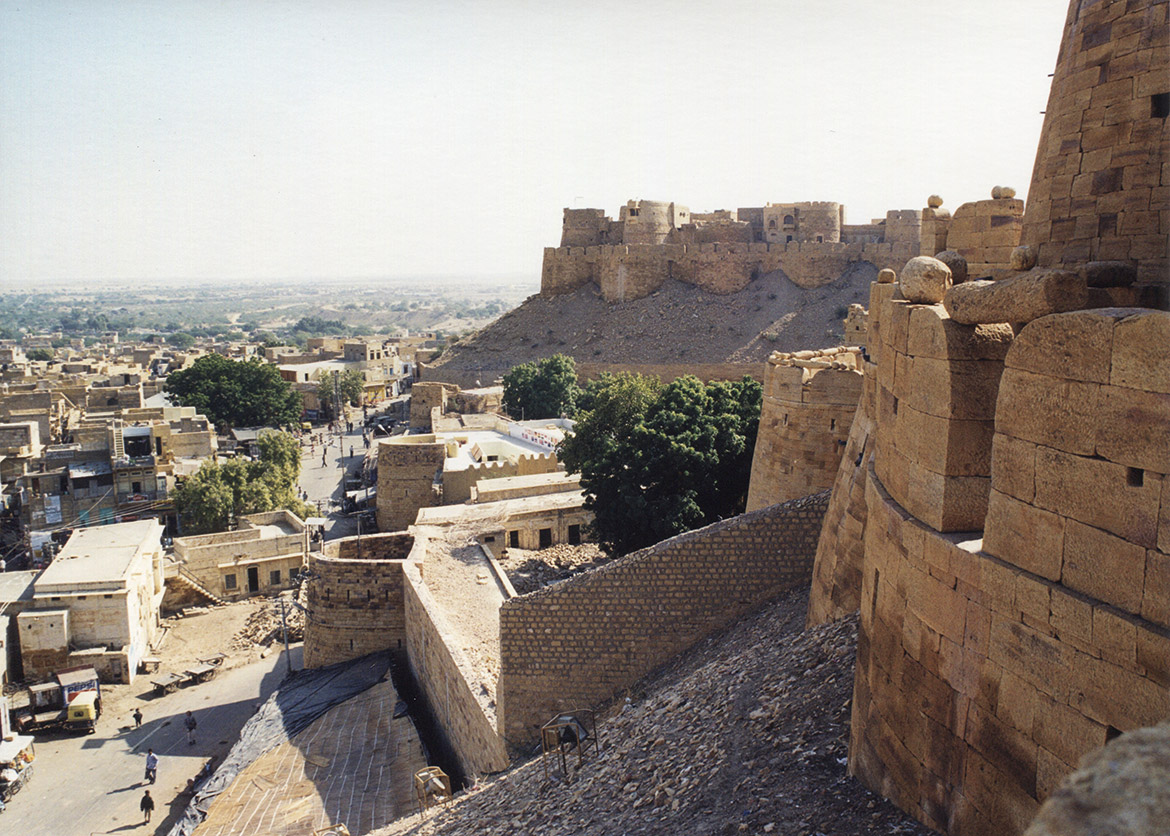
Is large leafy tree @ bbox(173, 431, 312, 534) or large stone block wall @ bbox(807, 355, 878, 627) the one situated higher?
large stone block wall @ bbox(807, 355, 878, 627)

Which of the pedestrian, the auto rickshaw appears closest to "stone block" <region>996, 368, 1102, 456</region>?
the pedestrian

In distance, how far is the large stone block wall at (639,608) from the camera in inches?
396

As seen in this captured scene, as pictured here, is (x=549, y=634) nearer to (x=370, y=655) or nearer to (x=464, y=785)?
(x=464, y=785)

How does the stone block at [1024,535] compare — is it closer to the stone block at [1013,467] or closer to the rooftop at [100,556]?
the stone block at [1013,467]

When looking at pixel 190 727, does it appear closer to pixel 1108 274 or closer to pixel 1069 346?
pixel 1108 274

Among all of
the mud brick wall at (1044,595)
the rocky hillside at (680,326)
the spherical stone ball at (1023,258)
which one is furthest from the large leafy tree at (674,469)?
the rocky hillside at (680,326)

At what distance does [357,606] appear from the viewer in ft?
53.1

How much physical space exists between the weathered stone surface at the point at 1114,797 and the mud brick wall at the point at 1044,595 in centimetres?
148

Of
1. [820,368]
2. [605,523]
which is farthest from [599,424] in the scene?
[820,368]

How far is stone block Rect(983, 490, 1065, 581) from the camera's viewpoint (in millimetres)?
3631

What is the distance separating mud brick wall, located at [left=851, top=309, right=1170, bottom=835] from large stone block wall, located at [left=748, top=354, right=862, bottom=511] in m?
6.71

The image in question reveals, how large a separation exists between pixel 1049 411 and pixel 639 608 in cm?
697

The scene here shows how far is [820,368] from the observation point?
444 inches

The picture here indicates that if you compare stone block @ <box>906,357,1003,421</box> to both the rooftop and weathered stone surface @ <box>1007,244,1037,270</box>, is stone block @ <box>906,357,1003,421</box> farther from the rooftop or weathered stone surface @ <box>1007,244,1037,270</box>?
the rooftop
